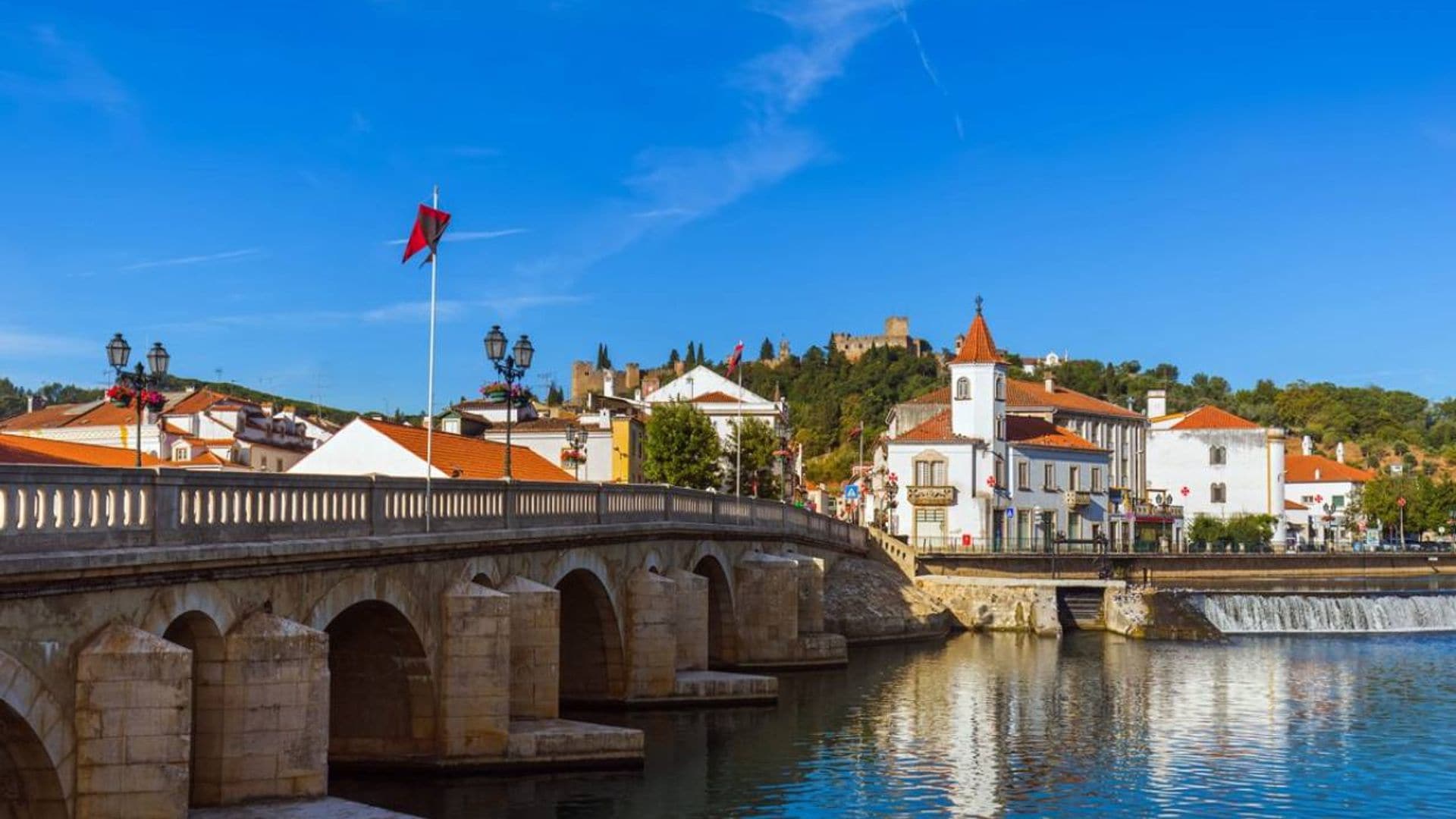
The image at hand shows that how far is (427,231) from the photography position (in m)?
30.8

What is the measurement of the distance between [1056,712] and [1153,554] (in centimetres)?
4632

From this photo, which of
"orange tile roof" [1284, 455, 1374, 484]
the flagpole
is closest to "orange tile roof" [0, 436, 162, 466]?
the flagpole

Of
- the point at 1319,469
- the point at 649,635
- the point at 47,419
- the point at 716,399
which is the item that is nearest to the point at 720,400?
the point at 716,399

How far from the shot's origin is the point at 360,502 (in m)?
25.4

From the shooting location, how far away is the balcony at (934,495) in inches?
3553

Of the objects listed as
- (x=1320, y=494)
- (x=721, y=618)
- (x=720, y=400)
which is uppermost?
(x=720, y=400)

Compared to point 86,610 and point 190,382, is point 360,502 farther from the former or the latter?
point 190,382

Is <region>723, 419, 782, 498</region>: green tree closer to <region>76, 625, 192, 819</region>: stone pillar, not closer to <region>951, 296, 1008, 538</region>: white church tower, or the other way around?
<region>951, 296, 1008, 538</region>: white church tower

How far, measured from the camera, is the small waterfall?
7175 cm

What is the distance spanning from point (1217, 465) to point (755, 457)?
3964 centimetres

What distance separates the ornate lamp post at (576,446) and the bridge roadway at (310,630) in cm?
2169

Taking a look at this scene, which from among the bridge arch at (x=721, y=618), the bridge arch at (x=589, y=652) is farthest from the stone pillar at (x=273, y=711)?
the bridge arch at (x=721, y=618)

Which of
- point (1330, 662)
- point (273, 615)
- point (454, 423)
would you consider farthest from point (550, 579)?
point (454, 423)

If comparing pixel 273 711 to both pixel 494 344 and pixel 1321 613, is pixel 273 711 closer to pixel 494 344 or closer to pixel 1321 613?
pixel 494 344
